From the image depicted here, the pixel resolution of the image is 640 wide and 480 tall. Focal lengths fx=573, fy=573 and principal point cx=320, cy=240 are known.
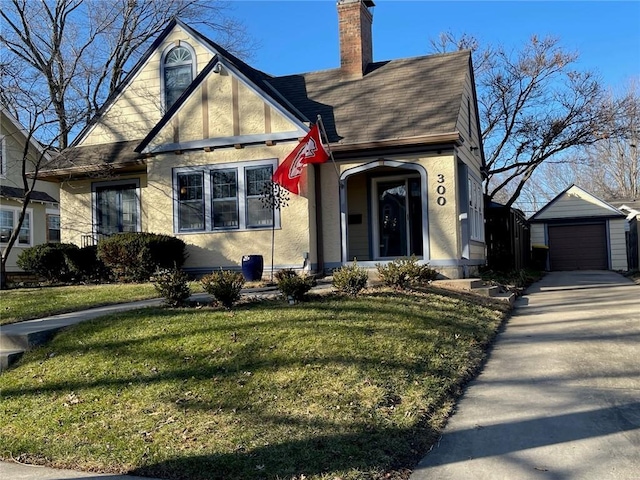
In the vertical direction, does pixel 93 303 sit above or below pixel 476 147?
below

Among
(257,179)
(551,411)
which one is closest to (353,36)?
(257,179)

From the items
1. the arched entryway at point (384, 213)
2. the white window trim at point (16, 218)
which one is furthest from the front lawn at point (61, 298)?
the white window trim at point (16, 218)

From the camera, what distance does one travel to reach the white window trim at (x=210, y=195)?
13570mm

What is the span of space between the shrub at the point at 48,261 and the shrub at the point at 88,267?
0.19 meters

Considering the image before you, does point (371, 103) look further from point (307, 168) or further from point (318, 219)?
point (318, 219)

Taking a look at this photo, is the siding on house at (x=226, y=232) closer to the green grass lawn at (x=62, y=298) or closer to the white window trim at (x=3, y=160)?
the green grass lawn at (x=62, y=298)

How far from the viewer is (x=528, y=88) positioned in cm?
2444

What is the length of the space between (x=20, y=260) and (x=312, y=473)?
12.6 metres

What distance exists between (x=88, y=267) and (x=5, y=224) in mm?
10120

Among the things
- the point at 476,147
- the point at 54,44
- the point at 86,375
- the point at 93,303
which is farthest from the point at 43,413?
the point at 54,44

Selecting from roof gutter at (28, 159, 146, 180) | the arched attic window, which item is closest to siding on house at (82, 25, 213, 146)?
the arched attic window

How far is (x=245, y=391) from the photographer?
5.43 metres

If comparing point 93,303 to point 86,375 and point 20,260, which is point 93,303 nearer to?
point 86,375

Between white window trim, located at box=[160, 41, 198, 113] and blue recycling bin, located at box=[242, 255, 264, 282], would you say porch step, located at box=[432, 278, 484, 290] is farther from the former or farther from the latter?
white window trim, located at box=[160, 41, 198, 113]
